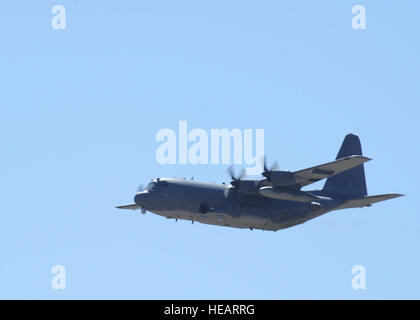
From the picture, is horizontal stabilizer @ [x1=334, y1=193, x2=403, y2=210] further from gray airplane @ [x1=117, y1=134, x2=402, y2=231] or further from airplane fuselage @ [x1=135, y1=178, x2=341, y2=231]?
airplane fuselage @ [x1=135, y1=178, x2=341, y2=231]

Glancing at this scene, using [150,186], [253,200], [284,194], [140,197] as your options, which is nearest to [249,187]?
[253,200]

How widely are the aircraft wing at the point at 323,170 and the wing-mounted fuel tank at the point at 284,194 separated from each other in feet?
2.43

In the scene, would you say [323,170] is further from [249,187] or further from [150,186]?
[150,186]

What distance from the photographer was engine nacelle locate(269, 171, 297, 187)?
152 ft

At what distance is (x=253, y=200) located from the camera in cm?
4847

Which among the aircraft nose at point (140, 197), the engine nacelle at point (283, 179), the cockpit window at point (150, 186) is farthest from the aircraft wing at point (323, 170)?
the aircraft nose at point (140, 197)

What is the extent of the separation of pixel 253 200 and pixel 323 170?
15.8ft

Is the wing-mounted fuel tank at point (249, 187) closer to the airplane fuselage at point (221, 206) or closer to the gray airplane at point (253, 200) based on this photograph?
the gray airplane at point (253, 200)

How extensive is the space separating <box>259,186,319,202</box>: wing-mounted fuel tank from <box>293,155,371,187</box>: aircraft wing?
739mm
